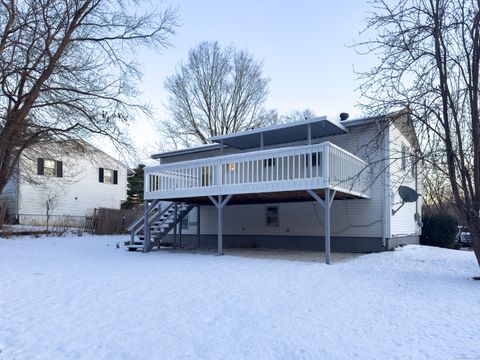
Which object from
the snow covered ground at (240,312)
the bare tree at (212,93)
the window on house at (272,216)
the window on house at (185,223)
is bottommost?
the snow covered ground at (240,312)

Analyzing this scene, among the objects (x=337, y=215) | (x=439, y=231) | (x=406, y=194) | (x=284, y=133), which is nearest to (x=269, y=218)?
(x=337, y=215)

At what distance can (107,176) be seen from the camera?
3234 cm

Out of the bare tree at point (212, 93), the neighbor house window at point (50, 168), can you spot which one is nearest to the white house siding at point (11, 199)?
the neighbor house window at point (50, 168)

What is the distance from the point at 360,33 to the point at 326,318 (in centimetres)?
673

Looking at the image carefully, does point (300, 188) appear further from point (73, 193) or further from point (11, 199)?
point (11, 199)

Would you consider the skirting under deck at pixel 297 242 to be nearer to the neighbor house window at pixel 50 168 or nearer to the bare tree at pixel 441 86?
the bare tree at pixel 441 86

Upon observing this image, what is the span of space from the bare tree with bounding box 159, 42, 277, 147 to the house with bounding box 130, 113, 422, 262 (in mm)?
13142

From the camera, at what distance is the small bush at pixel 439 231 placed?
747 inches

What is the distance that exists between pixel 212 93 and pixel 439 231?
18.0m

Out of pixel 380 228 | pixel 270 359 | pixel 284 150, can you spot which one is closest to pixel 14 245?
pixel 284 150

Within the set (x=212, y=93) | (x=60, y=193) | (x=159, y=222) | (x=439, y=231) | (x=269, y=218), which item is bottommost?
(x=439, y=231)

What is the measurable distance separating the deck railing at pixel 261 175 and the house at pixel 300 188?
3 centimetres

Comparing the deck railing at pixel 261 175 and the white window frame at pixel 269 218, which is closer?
the deck railing at pixel 261 175

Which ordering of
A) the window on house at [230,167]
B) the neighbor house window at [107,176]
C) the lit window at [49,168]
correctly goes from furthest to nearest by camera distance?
the neighbor house window at [107,176] → the lit window at [49,168] → the window on house at [230,167]
